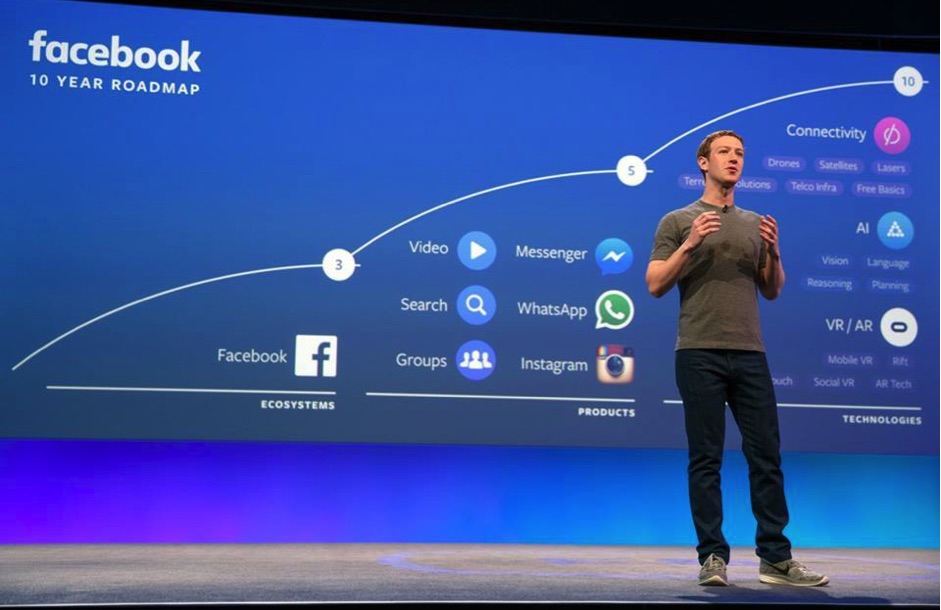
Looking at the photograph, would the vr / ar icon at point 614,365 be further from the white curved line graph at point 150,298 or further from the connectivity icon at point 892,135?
the connectivity icon at point 892,135

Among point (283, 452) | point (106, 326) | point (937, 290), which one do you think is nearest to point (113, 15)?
point (106, 326)

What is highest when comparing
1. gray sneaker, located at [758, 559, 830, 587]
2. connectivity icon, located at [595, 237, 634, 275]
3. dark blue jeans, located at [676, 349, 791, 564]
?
connectivity icon, located at [595, 237, 634, 275]

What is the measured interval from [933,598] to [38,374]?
3.09m

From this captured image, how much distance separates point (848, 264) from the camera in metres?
4.77

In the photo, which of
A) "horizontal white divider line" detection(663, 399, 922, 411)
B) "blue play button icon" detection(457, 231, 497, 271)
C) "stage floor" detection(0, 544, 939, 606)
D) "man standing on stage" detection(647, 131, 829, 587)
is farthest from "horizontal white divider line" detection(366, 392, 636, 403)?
"man standing on stage" detection(647, 131, 829, 587)

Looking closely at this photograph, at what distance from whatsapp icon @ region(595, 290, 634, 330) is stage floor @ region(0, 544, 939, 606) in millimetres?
887

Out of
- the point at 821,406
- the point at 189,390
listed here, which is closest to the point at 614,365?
the point at 821,406

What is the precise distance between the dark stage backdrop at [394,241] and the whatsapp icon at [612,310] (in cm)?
1

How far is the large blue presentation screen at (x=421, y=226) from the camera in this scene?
175 inches

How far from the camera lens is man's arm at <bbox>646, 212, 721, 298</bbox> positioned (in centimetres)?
354

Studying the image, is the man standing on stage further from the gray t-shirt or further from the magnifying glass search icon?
the magnifying glass search icon

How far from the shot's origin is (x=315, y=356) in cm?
453

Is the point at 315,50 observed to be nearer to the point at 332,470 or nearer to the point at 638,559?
the point at 332,470

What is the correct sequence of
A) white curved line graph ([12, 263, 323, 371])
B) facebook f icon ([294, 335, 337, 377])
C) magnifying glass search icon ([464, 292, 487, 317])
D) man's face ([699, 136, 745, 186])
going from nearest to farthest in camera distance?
man's face ([699, 136, 745, 186])
white curved line graph ([12, 263, 323, 371])
facebook f icon ([294, 335, 337, 377])
magnifying glass search icon ([464, 292, 487, 317])
